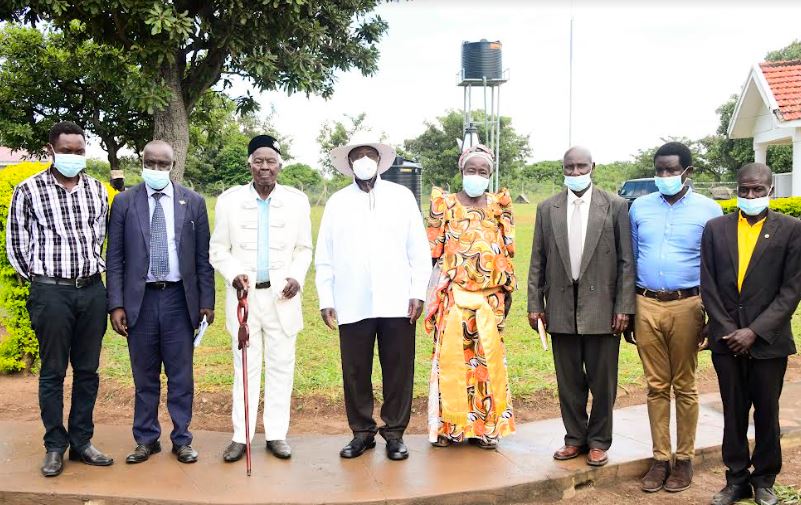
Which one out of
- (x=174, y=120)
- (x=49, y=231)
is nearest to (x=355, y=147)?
(x=49, y=231)

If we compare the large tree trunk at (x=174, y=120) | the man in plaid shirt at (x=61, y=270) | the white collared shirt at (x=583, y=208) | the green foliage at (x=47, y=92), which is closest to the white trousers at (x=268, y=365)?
the man in plaid shirt at (x=61, y=270)

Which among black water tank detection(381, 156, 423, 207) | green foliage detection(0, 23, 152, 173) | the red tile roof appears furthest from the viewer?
black water tank detection(381, 156, 423, 207)

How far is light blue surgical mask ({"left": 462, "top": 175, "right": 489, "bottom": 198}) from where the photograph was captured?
4559 mm

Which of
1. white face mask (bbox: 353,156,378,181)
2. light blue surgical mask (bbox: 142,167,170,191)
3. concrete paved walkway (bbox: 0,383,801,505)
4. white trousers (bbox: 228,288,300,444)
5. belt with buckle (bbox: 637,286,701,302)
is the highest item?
white face mask (bbox: 353,156,378,181)

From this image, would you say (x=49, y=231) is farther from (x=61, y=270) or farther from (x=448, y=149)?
(x=448, y=149)

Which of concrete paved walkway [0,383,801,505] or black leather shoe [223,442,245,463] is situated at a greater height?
black leather shoe [223,442,245,463]

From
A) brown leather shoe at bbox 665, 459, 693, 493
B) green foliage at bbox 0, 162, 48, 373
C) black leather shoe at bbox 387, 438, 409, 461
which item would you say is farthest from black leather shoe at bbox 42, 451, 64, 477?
brown leather shoe at bbox 665, 459, 693, 493

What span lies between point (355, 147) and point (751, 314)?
246 cm

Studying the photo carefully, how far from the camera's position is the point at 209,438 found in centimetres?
490

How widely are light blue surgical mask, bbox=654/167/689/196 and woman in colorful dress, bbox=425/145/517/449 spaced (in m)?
0.92

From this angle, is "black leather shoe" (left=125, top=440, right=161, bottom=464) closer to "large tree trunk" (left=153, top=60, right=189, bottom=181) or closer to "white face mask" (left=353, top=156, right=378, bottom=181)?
"white face mask" (left=353, top=156, right=378, bottom=181)

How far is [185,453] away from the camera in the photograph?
14.5 ft

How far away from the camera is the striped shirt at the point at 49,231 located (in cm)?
418

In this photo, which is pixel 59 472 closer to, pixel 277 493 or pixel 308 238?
pixel 277 493
